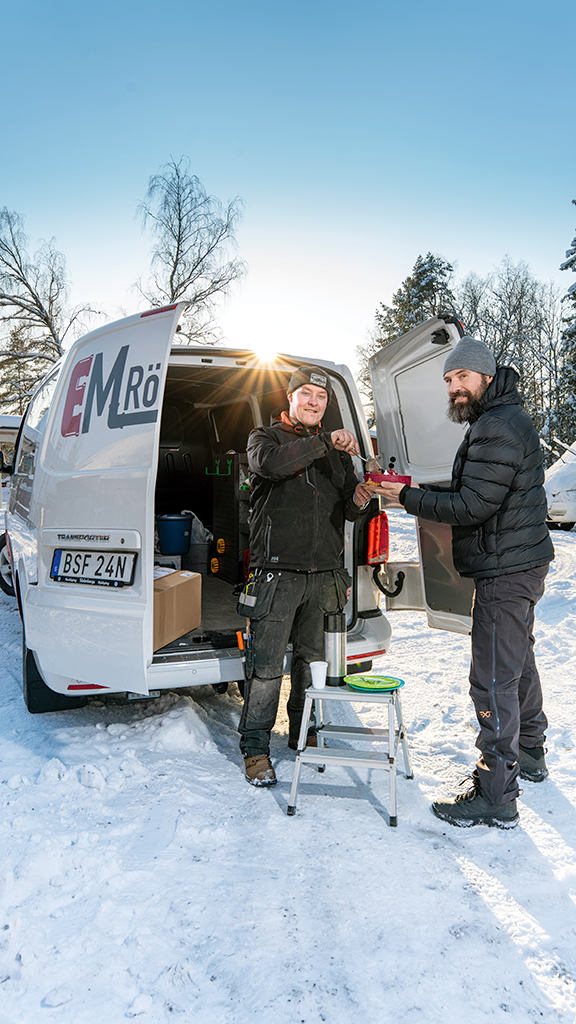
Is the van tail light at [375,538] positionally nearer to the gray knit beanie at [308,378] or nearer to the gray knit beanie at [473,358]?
the gray knit beanie at [308,378]

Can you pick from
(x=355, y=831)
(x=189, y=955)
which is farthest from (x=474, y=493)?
(x=189, y=955)

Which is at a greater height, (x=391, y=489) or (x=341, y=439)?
(x=341, y=439)

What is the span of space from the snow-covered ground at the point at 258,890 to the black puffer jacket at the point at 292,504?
3.60 ft

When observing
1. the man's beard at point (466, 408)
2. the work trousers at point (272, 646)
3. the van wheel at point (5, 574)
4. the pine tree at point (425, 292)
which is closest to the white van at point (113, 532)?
the work trousers at point (272, 646)

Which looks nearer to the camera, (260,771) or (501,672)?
(501,672)

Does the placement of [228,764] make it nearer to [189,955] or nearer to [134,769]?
[134,769]

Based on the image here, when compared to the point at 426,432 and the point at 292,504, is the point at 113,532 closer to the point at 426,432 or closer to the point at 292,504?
the point at 292,504

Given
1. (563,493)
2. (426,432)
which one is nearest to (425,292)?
(563,493)

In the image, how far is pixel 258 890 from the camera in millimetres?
2160

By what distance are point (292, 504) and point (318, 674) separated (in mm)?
849

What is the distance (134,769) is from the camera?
9.46 feet

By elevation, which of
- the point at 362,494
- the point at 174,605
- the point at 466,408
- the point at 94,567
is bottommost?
the point at 174,605

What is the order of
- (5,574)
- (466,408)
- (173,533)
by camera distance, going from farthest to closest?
(5,574)
(173,533)
(466,408)

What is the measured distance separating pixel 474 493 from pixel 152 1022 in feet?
6.91
